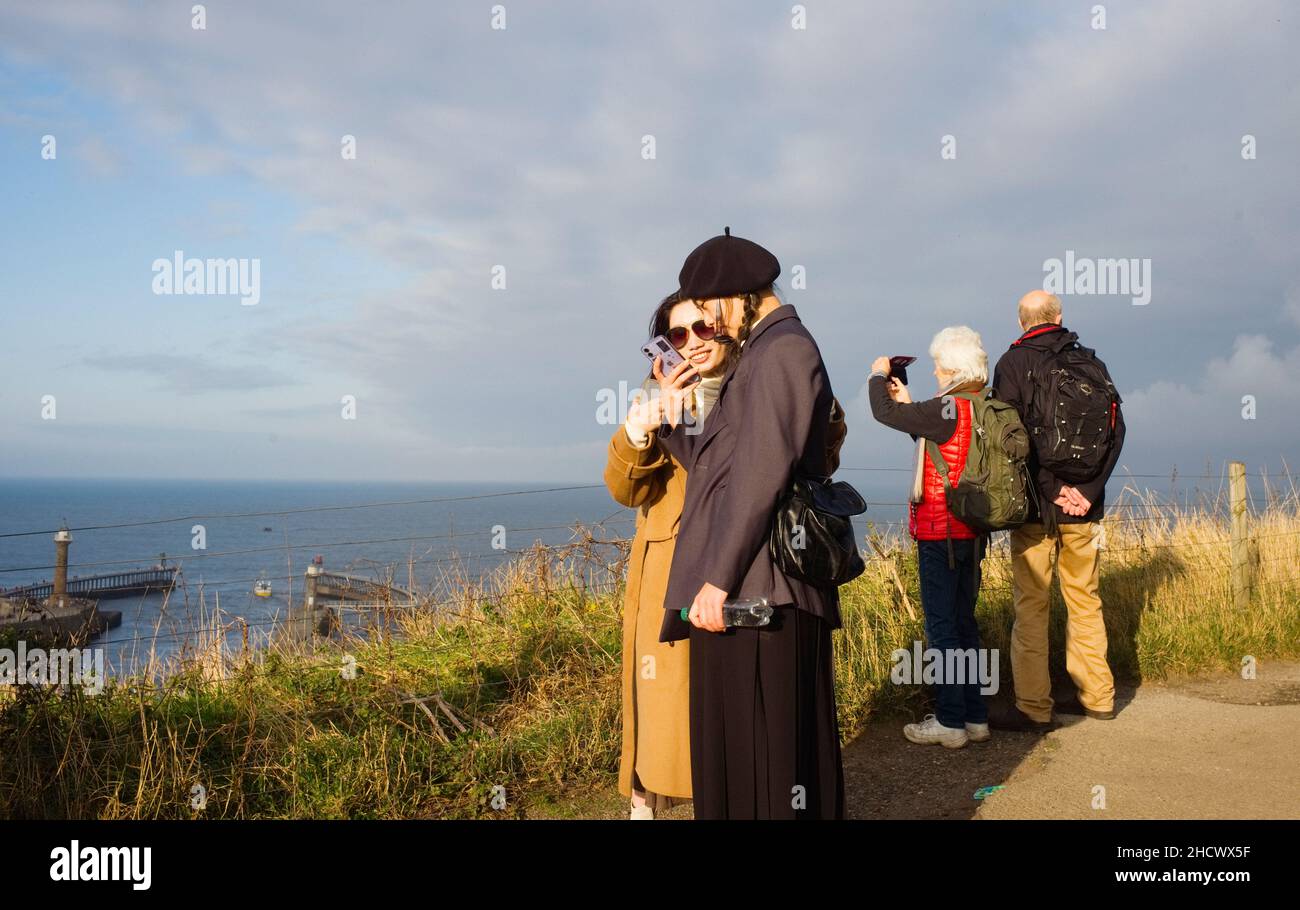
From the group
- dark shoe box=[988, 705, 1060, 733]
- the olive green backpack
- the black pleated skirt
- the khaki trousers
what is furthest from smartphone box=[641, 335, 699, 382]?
dark shoe box=[988, 705, 1060, 733]

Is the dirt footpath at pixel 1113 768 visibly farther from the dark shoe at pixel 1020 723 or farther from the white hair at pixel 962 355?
the white hair at pixel 962 355

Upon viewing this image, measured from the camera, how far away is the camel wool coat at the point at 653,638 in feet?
9.62

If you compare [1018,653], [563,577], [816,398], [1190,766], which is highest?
[816,398]

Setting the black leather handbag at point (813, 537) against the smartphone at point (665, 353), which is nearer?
the black leather handbag at point (813, 537)

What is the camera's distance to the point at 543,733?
4.31 metres

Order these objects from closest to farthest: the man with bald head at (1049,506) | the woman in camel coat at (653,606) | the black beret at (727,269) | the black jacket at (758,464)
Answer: the black jacket at (758,464)
the black beret at (727,269)
the woman in camel coat at (653,606)
the man with bald head at (1049,506)

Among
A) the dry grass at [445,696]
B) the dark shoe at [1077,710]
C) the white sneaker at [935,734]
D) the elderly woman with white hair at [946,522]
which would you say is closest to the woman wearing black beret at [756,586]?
the dry grass at [445,696]

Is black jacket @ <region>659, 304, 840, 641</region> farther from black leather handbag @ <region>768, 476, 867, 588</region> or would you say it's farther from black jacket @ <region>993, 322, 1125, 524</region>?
black jacket @ <region>993, 322, 1125, 524</region>

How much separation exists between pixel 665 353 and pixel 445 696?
2.74 meters

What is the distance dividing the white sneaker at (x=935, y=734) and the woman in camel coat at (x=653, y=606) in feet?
6.28

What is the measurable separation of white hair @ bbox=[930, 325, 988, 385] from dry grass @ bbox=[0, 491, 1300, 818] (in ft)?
5.48
